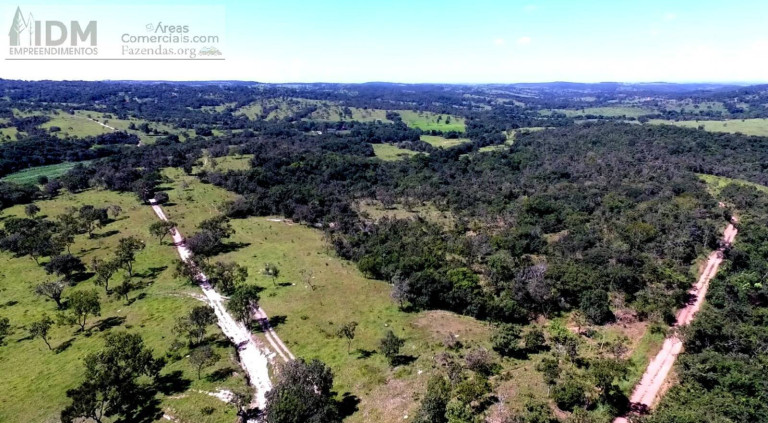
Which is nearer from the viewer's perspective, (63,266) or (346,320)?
(346,320)

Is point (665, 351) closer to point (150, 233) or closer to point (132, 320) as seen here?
point (132, 320)

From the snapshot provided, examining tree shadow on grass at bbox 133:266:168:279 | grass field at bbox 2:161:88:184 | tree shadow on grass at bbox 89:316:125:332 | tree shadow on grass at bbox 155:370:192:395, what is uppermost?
grass field at bbox 2:161:88:184

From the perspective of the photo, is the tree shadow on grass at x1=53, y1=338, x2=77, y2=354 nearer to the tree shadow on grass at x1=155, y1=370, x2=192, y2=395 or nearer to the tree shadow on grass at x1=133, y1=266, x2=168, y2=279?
the tree shadow on grass at x1=155, y1=370, x2=192, y2=395

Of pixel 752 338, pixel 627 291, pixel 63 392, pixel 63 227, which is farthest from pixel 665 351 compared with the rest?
pixel 63 227

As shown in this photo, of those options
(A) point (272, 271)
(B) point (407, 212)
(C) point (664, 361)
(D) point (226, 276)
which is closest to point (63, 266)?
(D) point (226, 276)

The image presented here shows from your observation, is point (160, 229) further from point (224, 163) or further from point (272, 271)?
point (224, 163)

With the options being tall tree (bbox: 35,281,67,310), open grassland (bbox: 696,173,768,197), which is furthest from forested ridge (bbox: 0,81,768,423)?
tall tree (bbox: 35,281,67,310)
